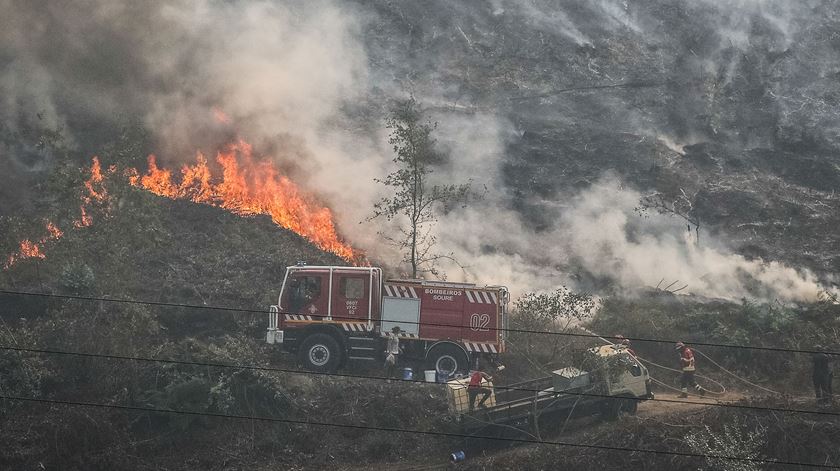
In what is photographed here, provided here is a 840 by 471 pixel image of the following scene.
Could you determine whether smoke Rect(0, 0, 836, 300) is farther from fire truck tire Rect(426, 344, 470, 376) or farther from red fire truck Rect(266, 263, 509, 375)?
fire truck tire Rect(426, 344, 470, 376)

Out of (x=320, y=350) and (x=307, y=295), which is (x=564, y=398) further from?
(x=307, y=295)

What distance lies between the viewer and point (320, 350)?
18656 mm

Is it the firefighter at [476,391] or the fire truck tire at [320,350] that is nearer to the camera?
the firefighter at [476,391]

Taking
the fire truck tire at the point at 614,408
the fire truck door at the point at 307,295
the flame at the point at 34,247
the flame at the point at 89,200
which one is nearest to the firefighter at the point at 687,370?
the fire truck tire at the point at 614,408

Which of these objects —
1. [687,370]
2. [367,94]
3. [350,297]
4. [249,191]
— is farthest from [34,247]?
[687,370]

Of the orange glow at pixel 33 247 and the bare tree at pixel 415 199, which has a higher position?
the bare tree at pixel 415 199

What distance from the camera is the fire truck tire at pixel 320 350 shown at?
18594mm

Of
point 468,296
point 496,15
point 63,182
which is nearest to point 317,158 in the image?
point 63,182

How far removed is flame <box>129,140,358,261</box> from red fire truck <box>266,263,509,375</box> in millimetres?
7089

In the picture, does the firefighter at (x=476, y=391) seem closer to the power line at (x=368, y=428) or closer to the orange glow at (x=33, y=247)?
the power line at (x=368, y=428)

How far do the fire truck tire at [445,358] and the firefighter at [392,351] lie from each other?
90 centimetres

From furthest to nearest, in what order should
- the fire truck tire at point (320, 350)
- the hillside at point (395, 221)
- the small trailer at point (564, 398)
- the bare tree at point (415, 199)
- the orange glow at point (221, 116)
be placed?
the orange glow at point (221, 116), the bare tree at point (415, 199), the fire truck tire at point (320, 350), the hillside at point (395, 221), the small trailer at point (564, 398)

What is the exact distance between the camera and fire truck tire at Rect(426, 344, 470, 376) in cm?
1862

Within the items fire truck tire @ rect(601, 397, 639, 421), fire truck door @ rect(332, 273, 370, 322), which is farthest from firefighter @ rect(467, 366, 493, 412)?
fire truck door @ rect(332, 273, 370, 322)
